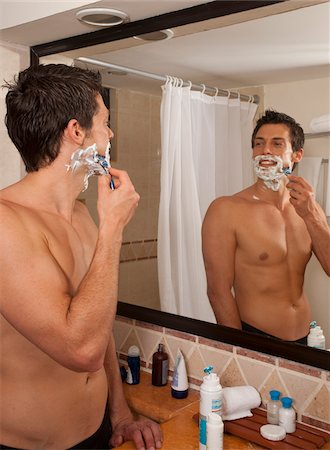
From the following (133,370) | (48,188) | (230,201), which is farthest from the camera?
(133,370)

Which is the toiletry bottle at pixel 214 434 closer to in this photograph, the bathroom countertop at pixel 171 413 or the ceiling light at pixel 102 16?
the bathroom countertop at pixel 171 413

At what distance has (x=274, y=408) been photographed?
1364 mm

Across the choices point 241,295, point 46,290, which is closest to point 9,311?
point 46,290

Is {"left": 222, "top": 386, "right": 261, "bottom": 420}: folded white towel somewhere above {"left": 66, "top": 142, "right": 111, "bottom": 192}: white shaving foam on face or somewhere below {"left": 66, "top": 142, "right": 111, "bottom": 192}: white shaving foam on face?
below

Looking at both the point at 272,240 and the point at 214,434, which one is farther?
the point at 272,240

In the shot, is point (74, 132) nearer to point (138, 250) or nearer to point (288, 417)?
point (138, 250)

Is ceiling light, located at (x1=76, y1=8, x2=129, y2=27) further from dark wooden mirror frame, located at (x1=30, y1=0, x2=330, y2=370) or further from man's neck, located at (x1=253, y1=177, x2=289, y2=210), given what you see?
man's neck, located at (x1=253, y1=177, x2=289, y2=210)

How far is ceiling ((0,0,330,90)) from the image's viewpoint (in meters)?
1.28

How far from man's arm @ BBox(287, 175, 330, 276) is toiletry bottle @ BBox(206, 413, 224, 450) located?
0.47 m

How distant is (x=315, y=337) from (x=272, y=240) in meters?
0.28

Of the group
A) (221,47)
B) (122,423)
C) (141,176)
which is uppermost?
(221,47)

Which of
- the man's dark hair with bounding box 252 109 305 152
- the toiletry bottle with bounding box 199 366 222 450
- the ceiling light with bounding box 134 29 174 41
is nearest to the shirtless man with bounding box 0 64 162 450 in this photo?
the toiletry bottle with bounding box 199 366 222 450

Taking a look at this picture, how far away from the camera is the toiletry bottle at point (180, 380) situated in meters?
1.57

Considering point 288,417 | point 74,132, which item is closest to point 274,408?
point 288,417
